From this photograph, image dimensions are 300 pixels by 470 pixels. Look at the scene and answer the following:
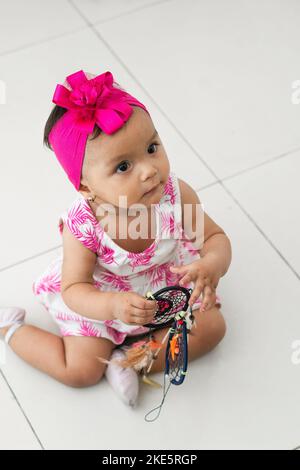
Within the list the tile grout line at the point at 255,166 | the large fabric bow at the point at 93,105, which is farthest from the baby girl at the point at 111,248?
the tile grout line at the point at 255,166

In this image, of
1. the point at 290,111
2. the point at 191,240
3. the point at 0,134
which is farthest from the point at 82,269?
the point at 290,111

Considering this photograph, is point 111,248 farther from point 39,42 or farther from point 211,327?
point 39,42

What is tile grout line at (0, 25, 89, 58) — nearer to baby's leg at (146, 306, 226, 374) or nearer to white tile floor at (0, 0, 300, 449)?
white tile floor at (0, 0, 300, 449)

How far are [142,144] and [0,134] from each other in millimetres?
689

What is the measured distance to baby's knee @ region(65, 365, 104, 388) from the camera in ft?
4.09

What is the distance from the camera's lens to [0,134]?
1633 mm

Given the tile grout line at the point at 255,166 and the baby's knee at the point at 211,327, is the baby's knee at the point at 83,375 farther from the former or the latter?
the tile grout line at the point at 255,166

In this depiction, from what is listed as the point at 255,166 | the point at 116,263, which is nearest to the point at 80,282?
the point at 116,263

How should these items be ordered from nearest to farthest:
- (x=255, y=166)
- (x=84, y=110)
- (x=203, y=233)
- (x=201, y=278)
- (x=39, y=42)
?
(x=84, y=110)
(x=201, y=278)
(x=203, y=233)
(x=255, y=166)
(x=39, y=42)

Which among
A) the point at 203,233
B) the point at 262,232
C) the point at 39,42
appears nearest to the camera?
the point at 203,233

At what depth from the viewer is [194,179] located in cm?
156

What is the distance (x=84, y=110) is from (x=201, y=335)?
1.53ft

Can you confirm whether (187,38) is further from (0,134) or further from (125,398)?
(125,398)

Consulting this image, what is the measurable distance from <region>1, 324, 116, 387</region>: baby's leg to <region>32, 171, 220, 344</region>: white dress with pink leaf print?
2 cm
